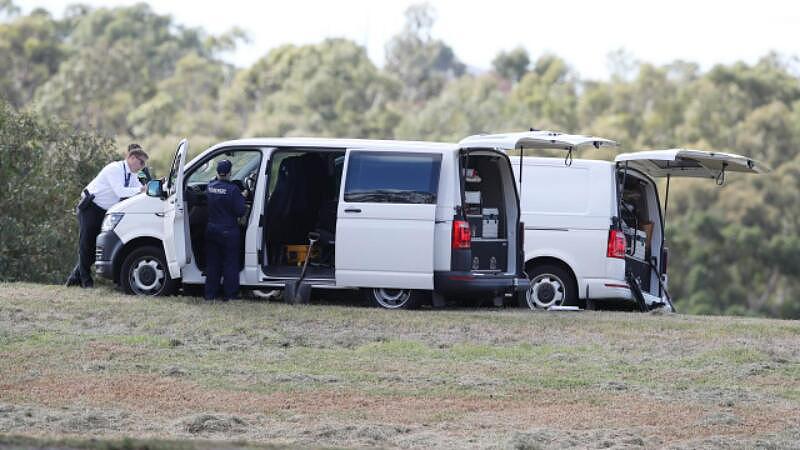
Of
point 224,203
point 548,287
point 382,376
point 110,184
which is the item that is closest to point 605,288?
point 548,287

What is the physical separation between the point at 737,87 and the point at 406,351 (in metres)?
59.8

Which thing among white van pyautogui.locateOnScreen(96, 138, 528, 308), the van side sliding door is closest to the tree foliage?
white van pyautogui.locateOnScreen(96, 138, 528, 308)

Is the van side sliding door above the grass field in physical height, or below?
above

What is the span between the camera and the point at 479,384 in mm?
12328

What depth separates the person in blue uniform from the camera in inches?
610

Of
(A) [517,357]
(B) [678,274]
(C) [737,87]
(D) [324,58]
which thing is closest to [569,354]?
(A) [517,357]

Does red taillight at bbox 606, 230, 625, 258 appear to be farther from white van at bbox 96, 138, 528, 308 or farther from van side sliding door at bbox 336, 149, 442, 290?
van side sliding door at bbox 336, 149, 442, 290

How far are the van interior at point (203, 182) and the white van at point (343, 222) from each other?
11 mm

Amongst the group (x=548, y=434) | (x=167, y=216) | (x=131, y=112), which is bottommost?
(x=548, y=434)

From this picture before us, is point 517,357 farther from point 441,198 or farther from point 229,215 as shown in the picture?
point 229,215

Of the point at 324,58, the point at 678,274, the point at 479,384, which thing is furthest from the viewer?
the point at 324,58

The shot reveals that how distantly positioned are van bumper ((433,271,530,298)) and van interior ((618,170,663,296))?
2.45 metres

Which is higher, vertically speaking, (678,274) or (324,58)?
(324,58)

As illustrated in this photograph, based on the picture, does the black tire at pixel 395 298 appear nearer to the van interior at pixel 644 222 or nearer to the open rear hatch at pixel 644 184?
the open rear hatch at pixel 644 184
